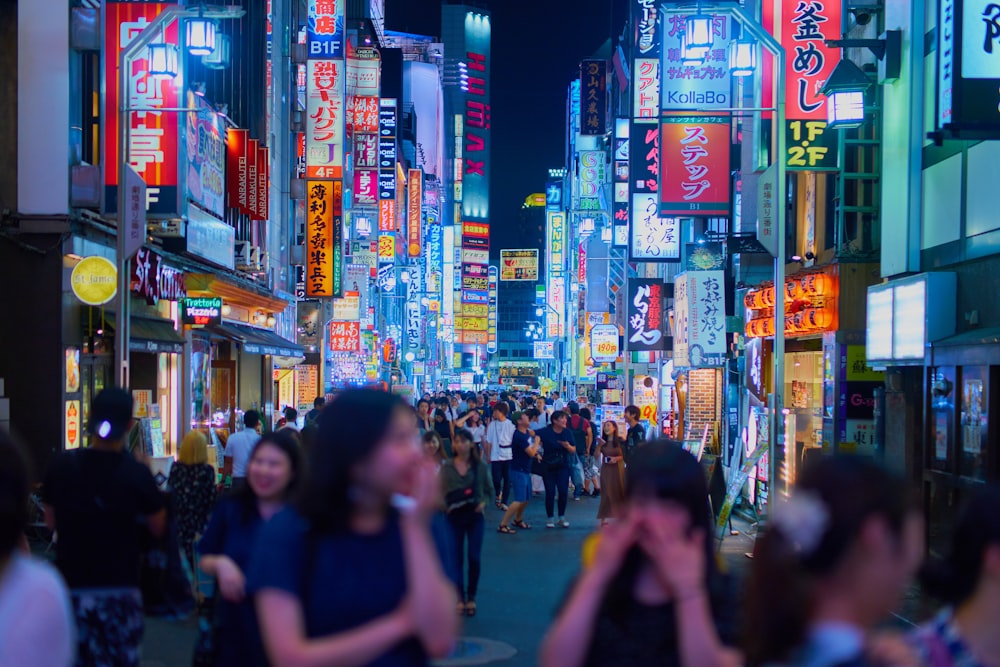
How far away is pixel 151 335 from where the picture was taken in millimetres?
19141

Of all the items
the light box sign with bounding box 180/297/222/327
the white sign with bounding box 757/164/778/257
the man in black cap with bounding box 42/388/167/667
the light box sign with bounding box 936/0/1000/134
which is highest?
the light box sign with bounding box 936/0/1000/134

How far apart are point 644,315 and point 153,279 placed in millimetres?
14397

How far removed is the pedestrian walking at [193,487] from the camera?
27.0 ft

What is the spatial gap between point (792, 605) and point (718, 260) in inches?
857

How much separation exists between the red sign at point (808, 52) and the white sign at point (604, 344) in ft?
80.9

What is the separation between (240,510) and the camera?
5246 mm

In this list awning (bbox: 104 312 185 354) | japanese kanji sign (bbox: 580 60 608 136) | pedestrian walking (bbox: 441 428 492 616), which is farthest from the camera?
japanese kanji sign (bbox: 580 60 608 136)

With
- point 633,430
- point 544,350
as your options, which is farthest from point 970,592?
point 544,350

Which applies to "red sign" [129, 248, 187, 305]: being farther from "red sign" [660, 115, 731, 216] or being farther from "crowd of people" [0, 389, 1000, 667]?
"crowd of people" [0, 389, 1000, 667]

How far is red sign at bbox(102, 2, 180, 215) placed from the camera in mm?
17453

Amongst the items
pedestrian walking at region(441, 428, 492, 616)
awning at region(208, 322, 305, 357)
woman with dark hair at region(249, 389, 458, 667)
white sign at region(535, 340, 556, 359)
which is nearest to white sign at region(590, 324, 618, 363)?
awning at region(208, 322, 305, 357)

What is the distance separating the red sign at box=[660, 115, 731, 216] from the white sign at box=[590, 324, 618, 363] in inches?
838

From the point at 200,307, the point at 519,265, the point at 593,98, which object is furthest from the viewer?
the point at 519,265

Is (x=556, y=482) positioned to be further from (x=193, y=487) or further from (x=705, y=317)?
(x=193, y=487)
